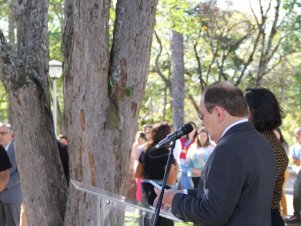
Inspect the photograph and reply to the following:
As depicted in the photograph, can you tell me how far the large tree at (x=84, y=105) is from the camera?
5039mm

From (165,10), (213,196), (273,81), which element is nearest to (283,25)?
(273,81)

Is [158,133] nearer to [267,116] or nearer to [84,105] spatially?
[84,105]

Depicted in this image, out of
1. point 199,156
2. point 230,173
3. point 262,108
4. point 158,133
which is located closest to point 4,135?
point 158,133

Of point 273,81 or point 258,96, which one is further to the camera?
point 273,81

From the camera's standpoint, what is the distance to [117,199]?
420 cm

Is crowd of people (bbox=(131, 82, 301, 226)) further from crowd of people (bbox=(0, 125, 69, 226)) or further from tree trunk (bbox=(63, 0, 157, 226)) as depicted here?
crowd of people (bbox=(0, 125, 69, 226))

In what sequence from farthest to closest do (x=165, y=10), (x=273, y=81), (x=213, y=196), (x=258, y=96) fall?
(x=273, y=81), (x=165, y=10), (x=258, y=96), (x=213, y=196)

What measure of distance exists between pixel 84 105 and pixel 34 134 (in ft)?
1.64

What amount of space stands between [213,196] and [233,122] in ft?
1.42

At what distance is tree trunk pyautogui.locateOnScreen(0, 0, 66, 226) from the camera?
5.25 m

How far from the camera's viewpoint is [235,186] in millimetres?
3457

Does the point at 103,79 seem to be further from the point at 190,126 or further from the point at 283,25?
the point at 283,25

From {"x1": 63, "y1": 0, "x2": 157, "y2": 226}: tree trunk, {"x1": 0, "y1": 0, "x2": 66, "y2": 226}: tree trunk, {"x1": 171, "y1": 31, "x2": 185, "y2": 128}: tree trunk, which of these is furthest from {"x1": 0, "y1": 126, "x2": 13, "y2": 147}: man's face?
{"x1": 171, "y1": 31, "x2": 185, "y2": 128}: tree trunk

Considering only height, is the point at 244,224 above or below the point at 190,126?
below
